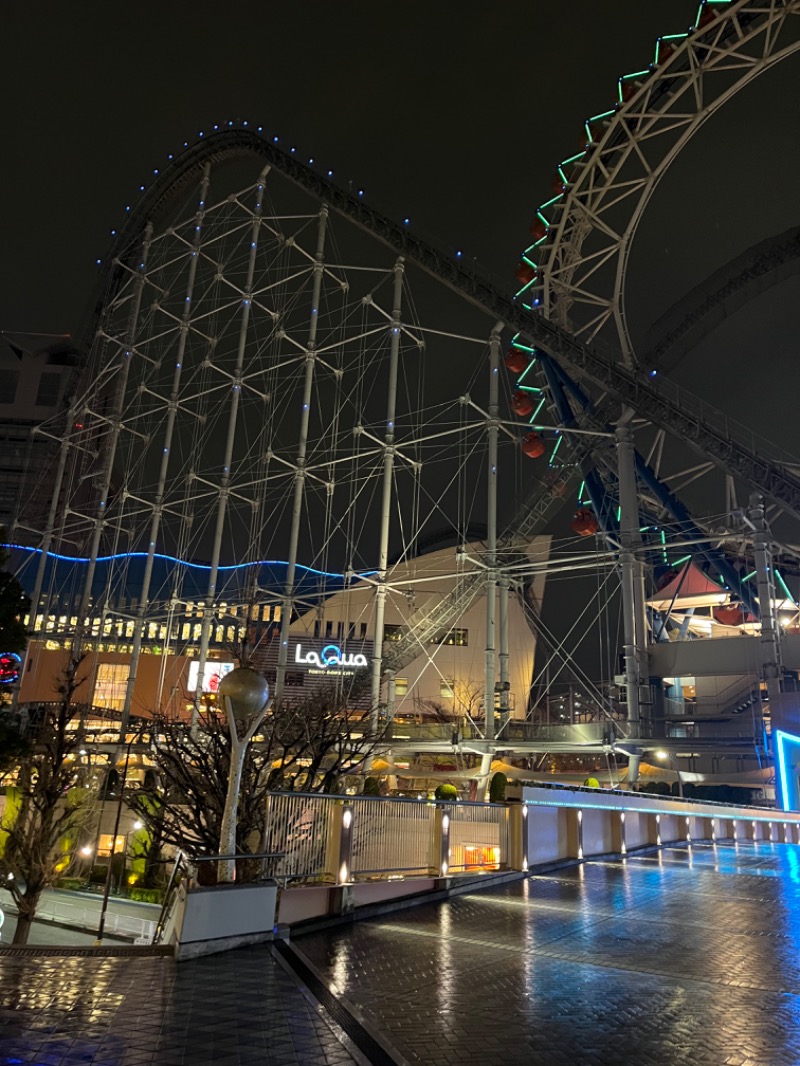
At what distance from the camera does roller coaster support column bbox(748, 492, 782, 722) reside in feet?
69.6

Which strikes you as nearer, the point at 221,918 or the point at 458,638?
the point at 221,918

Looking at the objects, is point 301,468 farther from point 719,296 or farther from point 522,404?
point 719,296

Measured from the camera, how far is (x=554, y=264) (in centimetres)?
3036

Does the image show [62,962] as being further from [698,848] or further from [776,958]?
[698,848]

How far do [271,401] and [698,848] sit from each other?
2697 cm

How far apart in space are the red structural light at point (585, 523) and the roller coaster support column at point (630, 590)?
736 centimetres

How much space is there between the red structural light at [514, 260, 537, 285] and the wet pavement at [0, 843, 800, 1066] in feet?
86.6

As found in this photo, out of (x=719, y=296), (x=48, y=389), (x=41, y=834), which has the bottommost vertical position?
(x=41, y=834)

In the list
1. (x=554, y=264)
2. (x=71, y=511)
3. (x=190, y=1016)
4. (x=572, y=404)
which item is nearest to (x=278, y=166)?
(x=554, y=264)

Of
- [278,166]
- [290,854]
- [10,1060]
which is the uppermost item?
[278,166]

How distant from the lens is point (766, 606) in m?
21.3

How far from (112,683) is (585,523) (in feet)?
133

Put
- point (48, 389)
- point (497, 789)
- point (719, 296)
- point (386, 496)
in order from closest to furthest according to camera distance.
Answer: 1. point (497, 789)
2. point (386, 496)
3. point (719, 296)
4. point (48, 389)

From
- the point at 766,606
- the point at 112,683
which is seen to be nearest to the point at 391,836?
the point at 766,606
